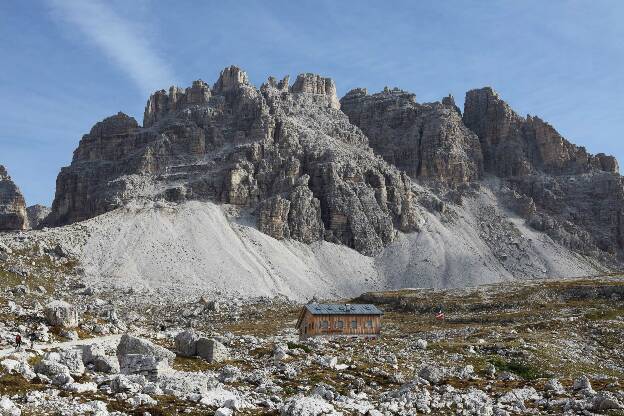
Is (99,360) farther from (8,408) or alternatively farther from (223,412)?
(223,412)

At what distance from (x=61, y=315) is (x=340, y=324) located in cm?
3768

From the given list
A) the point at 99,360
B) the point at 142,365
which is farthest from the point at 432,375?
the point at 99,360

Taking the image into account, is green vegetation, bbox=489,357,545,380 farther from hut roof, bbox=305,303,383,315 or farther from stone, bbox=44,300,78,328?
stone, bbox=44,300,78,328

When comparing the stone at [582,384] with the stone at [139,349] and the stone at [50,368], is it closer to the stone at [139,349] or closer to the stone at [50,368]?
the stone at [139,349]

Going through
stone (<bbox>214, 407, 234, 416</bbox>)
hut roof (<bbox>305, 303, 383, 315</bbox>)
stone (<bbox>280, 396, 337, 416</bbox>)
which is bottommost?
stone (<bbox>280, 396, 337, 416</bbox>)

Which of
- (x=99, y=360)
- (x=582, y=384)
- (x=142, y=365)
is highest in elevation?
(x=99, y=360)

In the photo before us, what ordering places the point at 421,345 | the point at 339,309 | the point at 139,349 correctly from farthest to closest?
the point at 339,309 → the point at 421,345 → the point at 139,349

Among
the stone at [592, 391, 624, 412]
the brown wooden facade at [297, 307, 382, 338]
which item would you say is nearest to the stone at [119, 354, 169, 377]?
the stone at [592, 391, 624, 412]

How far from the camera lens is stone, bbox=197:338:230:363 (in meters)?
38.9

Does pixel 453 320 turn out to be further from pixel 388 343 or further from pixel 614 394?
pixel 614 394

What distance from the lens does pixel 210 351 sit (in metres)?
39.0

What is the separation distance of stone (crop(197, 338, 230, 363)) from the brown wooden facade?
3396 centimetres

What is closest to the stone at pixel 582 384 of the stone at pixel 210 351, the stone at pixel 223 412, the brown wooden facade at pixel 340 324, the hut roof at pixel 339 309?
the stone at pixel 210 351

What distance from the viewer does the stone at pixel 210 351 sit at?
38.9m
